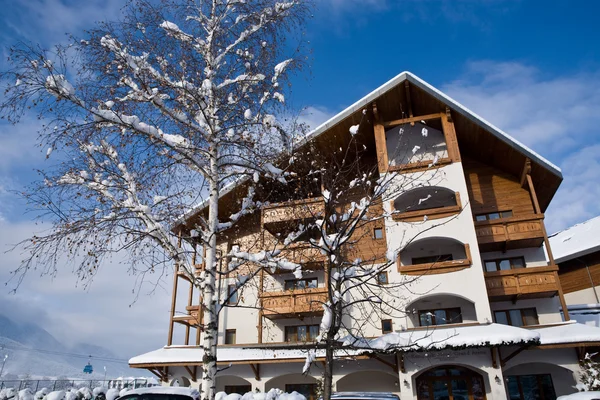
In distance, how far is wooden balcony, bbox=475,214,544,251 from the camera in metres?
19.5

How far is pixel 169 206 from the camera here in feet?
26.0

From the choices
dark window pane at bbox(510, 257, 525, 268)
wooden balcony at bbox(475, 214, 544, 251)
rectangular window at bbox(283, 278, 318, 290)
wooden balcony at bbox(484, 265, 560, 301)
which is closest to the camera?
wooden balcony at bbox(484, 265, 560, 301)

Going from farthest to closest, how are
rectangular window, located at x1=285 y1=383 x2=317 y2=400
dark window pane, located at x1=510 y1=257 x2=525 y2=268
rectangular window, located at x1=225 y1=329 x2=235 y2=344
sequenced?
rectangular window, located at x1=225 y1=329 x2=235 y2=344
dark window pane, located at x1=510 y1=257 x2=525 y2=268
rectangular window, located at x1=285 y1=383 x2=317 y2=400

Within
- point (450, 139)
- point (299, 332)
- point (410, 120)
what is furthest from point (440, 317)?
point (410, 120)

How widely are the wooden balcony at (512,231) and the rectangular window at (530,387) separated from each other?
5.60 metres

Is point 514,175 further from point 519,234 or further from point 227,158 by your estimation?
point 227,158

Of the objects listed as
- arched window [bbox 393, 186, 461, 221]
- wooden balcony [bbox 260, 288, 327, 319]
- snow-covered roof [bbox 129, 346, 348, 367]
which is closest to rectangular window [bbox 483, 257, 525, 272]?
arched window [bbox 393, 186, 461, 221]

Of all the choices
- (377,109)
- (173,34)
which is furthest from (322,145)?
(173,34)

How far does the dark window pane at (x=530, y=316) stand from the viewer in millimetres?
19625

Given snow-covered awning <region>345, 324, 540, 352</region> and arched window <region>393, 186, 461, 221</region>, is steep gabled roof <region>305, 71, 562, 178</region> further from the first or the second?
snow-covered awning <region>345, 324, 540, 352</region>

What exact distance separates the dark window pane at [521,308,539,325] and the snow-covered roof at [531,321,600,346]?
6.15ft

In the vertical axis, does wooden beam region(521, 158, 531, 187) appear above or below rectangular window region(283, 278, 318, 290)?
above

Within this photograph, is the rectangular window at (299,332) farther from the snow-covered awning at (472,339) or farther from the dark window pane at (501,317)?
the dark window pane at (501,317)

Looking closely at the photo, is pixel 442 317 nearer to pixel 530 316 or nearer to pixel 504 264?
pixel 530 316
